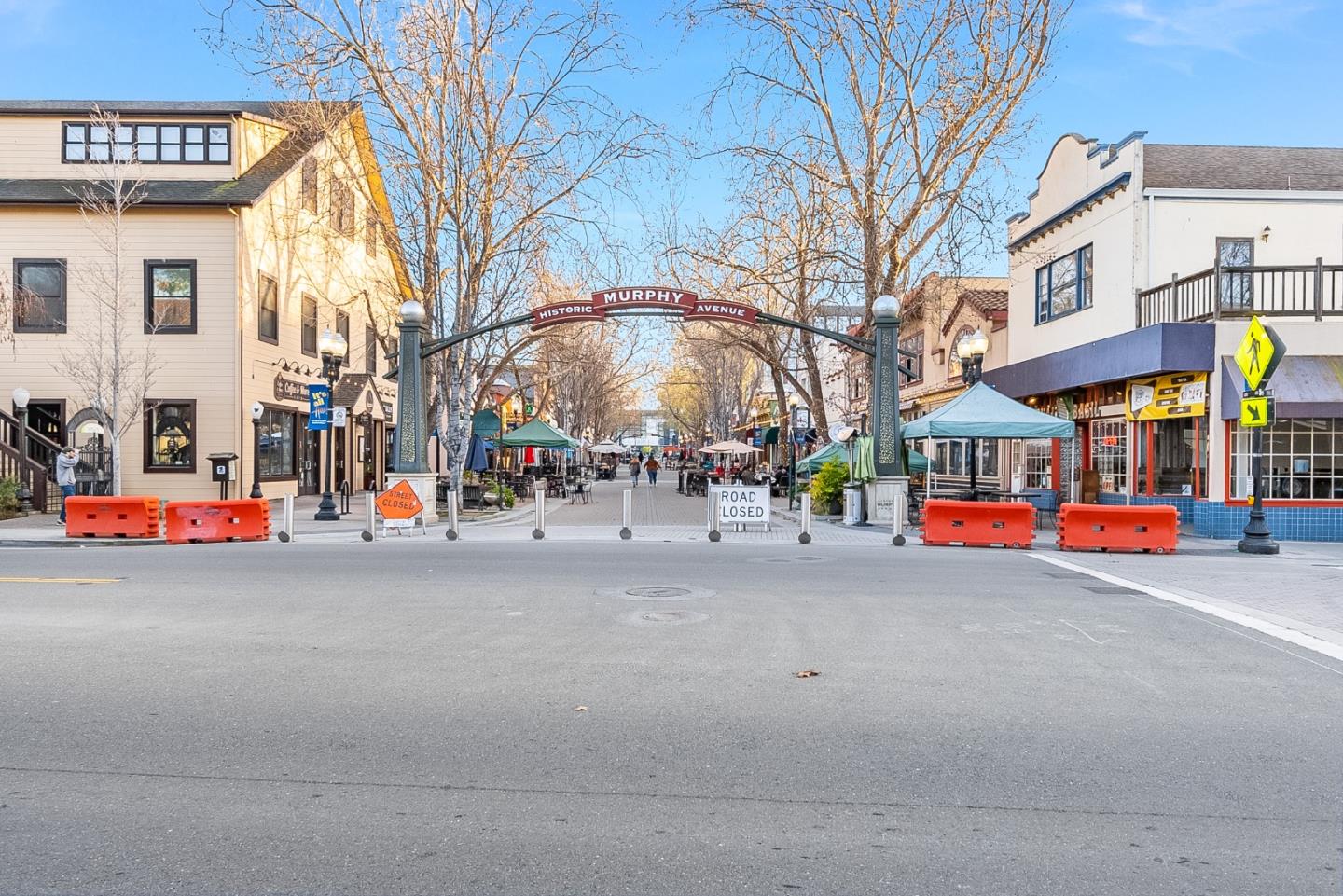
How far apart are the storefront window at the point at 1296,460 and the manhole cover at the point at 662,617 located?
47.1ft

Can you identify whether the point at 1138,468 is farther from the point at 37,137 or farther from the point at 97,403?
the point at 37,137

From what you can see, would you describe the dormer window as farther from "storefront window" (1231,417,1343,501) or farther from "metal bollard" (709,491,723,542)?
"storefront window" (1231,417,1343,501)

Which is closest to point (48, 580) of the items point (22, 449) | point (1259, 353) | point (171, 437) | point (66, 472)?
point (66, 472)

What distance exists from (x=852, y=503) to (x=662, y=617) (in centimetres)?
1391

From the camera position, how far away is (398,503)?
63.2 ft

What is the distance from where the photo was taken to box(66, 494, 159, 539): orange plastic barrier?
1839 cm

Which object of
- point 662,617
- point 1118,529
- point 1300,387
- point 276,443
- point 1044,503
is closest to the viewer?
point 662,617

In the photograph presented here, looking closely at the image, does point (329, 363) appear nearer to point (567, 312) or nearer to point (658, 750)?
point (567, 312)

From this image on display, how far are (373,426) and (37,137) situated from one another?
14483mm

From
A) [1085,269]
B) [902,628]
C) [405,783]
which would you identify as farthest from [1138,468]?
[405,783]

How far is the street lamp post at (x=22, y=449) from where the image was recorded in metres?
23.3

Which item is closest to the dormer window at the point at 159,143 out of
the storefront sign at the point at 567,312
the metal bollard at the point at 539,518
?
the storefront sign at the point at 567,312

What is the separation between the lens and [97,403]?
22047mm

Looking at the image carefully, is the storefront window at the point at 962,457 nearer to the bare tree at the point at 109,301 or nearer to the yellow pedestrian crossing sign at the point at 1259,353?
the yellow pedestrian crossing sign at the point at 1259,353
